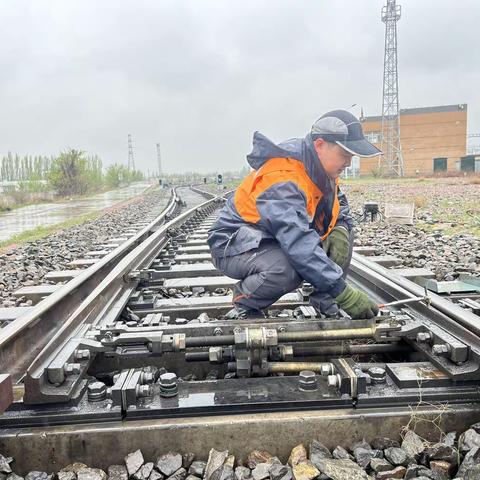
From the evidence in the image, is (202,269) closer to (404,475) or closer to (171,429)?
(171,429)

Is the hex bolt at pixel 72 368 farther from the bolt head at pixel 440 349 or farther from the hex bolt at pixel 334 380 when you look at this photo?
the bolt head at pixel 440 349

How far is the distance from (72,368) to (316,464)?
104 cm

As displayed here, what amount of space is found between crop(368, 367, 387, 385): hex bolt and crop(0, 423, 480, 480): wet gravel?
0.25 metres

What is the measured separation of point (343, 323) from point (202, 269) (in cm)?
229

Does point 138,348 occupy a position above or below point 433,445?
above

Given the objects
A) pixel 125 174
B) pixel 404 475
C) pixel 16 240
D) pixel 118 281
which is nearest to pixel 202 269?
pixel 118 281

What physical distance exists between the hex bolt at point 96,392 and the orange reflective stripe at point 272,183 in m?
1.19

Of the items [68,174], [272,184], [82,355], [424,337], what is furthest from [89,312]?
[68,174]

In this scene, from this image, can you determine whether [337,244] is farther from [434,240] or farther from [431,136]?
[431,136]

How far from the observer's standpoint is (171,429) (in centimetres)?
183

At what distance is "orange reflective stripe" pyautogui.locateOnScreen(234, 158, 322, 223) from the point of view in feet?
8.36

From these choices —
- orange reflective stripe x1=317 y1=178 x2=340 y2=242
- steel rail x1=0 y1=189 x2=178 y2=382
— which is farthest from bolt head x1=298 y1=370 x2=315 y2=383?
steel rail x1=0 y1=189 x2=178 y2=382

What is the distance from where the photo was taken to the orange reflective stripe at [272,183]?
8.36 feet

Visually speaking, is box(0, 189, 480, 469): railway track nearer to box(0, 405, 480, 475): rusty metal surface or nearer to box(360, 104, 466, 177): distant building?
box(0, 405, 480, 475): rusty metal surface
